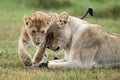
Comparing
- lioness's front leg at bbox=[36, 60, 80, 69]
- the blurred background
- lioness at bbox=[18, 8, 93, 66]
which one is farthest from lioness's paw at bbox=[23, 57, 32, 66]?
the blurred background

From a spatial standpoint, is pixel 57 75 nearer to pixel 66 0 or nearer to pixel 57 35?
pixel 57 35

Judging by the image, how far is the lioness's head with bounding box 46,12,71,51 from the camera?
289 inches

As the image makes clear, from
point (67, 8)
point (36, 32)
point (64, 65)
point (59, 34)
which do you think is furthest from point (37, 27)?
point (67, 8)

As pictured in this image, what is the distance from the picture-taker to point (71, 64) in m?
7.30

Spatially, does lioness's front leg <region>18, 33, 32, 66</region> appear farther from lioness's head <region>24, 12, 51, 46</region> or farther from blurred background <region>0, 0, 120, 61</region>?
blurred background <region>0, 0, 120, 61</region>

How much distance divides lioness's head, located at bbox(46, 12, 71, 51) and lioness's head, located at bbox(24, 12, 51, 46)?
0.15 meters

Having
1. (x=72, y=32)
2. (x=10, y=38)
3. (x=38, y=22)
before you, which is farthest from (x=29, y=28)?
(x=10, y=38)

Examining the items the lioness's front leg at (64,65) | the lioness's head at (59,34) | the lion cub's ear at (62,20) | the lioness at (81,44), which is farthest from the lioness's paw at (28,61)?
the lion cub's ear at (62,20)

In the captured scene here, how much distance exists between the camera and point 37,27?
23.7 ft

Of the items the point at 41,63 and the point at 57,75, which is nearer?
the point at 57,75

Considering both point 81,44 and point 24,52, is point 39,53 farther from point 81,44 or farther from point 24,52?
point 81,44

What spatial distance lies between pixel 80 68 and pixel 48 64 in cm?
50

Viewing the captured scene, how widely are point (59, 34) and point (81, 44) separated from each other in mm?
357

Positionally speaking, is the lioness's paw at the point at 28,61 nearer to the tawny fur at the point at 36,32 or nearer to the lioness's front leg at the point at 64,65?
the tawny fur at the point at 36,32
